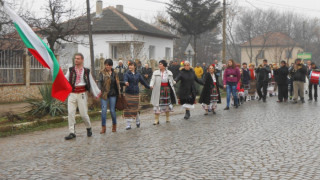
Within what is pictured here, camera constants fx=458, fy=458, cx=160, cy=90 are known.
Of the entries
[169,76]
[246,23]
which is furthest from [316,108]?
[246,23]

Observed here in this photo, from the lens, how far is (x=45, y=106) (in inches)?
549

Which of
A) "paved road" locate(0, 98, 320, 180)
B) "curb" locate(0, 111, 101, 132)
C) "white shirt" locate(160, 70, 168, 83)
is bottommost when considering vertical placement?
"paved road" locate(0, 98, 320, 180)

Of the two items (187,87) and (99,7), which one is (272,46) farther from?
(187,87)

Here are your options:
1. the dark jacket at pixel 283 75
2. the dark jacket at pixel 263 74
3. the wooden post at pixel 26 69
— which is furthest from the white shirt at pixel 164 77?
the dark jacket at pixel 263 74

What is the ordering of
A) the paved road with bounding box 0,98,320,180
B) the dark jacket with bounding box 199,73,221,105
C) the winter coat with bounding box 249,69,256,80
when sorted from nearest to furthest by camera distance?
1. the paved road with bounding box 0,98,320,180
2. the dark jacket with bounding box 199,73,221,105
3. the winter coat with bounding box 249,69,256,80

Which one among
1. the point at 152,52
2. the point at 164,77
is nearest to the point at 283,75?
the point at 164,77

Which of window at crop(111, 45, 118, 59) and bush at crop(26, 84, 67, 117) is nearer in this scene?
bush at crop(26, 84, 67, 117)

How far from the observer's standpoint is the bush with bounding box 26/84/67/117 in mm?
13773

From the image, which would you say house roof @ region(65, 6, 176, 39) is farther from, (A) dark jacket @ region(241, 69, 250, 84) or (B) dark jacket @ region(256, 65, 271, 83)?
(A) dark jacket @ region(241, 69, 250, 84)

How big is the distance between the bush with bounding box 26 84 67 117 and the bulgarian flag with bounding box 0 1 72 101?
5.53 m

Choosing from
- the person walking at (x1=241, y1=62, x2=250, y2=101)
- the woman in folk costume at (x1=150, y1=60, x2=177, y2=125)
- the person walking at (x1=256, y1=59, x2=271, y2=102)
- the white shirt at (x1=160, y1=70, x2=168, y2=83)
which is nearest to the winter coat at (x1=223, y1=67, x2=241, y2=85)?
the person walking at (x1=241, y1=62, x2=250, y2=101)

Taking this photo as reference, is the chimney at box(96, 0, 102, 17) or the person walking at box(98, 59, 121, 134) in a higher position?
the chimney at box(96, 0, 102, 17)

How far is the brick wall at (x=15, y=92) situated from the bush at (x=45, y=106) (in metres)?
3.53

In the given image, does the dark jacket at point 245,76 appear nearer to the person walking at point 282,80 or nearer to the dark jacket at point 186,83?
the person walking at point 282,80
